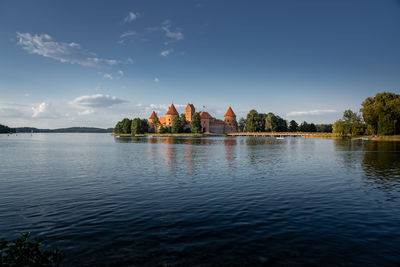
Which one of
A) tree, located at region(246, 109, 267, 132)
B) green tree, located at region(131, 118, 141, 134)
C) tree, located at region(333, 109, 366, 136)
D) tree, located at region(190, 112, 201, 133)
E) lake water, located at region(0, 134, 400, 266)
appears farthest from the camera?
green tree, located at region(131, 118, 141, 134)

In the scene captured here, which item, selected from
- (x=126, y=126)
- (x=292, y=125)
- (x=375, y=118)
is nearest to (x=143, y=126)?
(x=126, y=126)

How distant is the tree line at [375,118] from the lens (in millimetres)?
91344

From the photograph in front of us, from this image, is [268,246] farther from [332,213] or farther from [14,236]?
[14,236]

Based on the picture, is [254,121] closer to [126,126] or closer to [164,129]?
[164,129]

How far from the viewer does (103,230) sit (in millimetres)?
10859

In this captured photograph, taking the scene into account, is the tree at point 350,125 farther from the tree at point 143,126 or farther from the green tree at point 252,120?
the tree at point 143,126

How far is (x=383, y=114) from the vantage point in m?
91.6

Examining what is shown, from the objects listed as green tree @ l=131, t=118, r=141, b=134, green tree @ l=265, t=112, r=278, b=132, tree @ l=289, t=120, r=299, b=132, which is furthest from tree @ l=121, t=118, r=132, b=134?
tree @ l=289, t=120, r=299, b=132

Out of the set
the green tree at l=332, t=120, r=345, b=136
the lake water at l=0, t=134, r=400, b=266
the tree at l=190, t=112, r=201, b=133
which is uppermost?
the tree at l=190, t=112, r=201, b=133

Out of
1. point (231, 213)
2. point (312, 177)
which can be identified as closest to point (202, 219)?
point (231, 213)

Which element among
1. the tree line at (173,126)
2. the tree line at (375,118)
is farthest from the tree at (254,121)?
the tree line at (375,118)

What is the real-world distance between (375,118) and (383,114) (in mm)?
5628

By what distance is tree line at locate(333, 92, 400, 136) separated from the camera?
91344mm

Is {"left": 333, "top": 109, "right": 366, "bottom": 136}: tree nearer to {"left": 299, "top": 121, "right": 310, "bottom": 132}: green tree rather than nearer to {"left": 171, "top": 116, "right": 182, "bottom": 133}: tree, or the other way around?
{"left": 299, "top": 121, "right": 310, "bottom": 132}: green tree
